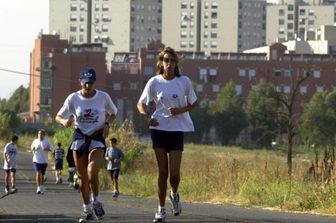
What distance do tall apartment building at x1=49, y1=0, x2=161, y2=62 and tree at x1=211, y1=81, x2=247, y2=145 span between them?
6965cm

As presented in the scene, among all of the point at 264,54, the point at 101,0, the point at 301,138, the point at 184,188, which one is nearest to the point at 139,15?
the point at 101,0

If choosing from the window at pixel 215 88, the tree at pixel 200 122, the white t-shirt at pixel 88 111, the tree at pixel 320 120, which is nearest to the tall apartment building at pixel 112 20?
the window at pixel 215 88

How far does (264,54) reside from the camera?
138 metres

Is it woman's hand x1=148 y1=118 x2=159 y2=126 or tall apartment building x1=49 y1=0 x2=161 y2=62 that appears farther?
tall apartment building x1=49 y1=0 x2=161 y2=62

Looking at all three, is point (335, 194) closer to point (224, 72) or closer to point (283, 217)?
point (283, 217)

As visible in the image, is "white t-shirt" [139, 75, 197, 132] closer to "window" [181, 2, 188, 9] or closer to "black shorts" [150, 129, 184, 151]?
"black shorts" [150, 129, 184, 151]

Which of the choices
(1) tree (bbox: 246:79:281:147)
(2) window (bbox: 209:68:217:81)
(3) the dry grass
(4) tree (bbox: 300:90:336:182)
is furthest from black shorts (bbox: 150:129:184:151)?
(2) window (bbox: 209:68:217:81)

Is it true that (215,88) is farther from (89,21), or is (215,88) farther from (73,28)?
(89,21)

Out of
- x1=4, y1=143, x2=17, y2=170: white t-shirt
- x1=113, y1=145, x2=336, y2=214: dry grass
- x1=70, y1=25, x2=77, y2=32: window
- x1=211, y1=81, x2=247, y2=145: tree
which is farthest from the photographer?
x1=70, y1=25, x2=77, y2=32: window

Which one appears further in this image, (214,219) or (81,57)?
(81,57)

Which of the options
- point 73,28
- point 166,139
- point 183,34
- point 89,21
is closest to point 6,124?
point 166,139

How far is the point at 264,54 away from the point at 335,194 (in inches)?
→ 4836

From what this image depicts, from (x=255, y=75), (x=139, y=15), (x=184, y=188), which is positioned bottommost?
(x=184, y=188)

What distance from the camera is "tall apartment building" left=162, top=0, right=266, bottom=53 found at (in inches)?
7466
